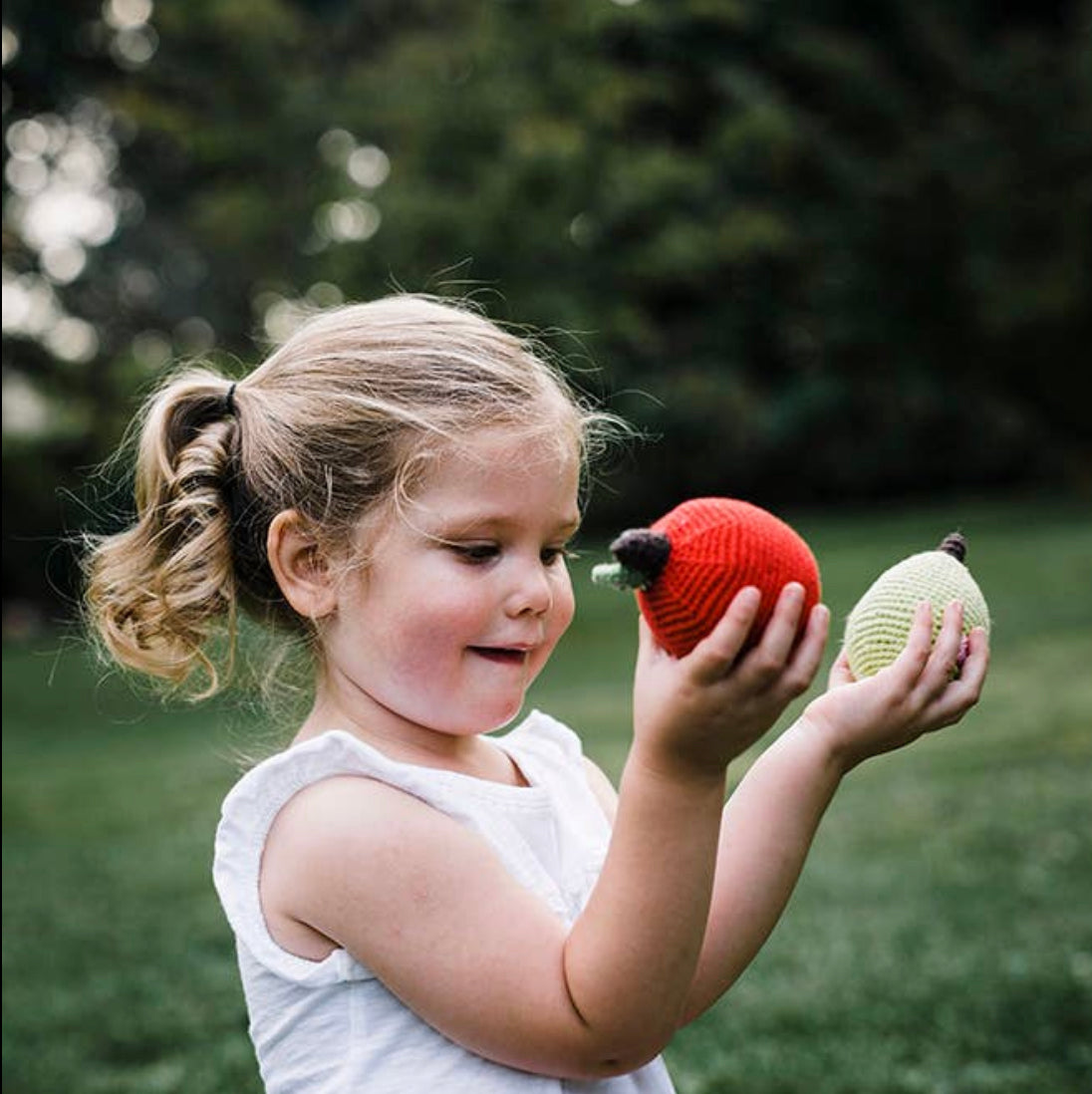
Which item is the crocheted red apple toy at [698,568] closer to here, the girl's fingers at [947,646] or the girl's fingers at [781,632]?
the girl's fingers at [781,632]

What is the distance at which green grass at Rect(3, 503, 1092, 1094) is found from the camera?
13.8ft

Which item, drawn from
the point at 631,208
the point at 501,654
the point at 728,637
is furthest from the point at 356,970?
the point at 631,208

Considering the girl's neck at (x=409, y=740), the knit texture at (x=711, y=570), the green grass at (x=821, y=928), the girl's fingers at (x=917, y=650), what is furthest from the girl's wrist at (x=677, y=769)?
the green grass at (x=821, y=928)

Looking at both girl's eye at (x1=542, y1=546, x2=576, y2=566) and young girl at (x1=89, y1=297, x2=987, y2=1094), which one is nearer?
young girl at (x1=89, y1=297, x2=987, y2=1094)

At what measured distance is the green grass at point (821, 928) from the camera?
4.22m

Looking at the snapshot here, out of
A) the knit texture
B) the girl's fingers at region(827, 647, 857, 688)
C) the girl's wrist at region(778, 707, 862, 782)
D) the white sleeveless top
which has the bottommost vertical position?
the white sleeveless top

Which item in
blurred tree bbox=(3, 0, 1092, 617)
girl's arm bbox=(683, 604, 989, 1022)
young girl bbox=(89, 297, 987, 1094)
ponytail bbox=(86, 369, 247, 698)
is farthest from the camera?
blurred tree bbox=(3, 0, 1092, 617)

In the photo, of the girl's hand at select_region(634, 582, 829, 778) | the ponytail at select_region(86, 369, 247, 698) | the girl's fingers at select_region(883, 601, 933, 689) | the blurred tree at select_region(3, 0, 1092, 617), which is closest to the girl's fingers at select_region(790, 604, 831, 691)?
the girl's hand at select_region(634, 582, 829, 778)

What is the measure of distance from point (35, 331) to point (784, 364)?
19.3 metres

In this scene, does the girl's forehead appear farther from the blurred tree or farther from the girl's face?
the blurred tree

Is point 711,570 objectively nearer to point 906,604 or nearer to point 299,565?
point 906,604

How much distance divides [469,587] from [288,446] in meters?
0.40

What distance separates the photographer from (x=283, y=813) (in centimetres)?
199

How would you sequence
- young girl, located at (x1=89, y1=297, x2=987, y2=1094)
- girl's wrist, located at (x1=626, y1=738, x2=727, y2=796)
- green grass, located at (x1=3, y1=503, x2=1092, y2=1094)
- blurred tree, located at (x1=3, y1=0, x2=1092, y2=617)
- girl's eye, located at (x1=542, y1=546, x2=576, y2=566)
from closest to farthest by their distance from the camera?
1. girl's wrist, located at (x1=626, y1=738, x2=727, y2=796)
2. young girl, located at (x1=89, y1=297, x2=987, y2=1094)
3. girl's eye, located at (x1=542, y1=546, x2=576, y2=566)
4. green grass, located at (x1=3, y1=503, x2=1092, y2=1094)
5. blurred tree, located at (x1=3, y1=0, x2=1092, y2=617)
